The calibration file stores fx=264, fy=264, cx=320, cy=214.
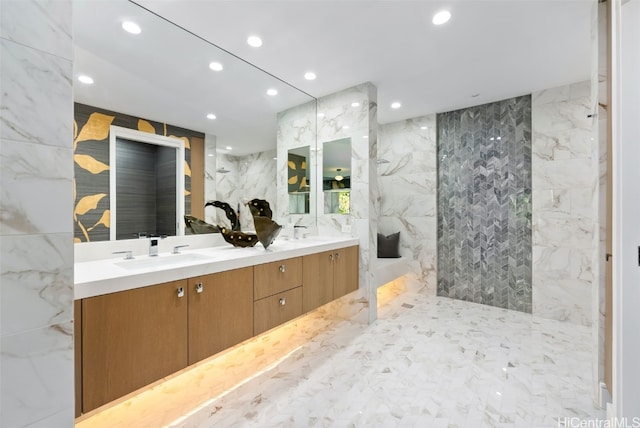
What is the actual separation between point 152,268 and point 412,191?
3.57 m

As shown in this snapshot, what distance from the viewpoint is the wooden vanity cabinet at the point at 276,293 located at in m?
1.85

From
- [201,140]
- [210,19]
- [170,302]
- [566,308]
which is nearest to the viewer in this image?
[170,302]

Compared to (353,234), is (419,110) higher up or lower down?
higher up

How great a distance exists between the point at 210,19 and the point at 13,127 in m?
1.51

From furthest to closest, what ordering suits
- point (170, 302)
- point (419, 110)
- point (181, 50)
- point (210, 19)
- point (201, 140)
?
1. point (419, 110)
2. point (201, 140)
3. point (181, 50)
4. point (210, 19)
5. point (170, 302)

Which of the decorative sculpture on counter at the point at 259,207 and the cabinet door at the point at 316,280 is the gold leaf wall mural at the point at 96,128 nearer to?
the decorative sculpture on counter at the point at 259,207

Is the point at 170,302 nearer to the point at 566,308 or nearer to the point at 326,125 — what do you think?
the point at 326,125

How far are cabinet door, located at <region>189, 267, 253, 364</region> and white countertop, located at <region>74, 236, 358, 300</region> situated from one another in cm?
6

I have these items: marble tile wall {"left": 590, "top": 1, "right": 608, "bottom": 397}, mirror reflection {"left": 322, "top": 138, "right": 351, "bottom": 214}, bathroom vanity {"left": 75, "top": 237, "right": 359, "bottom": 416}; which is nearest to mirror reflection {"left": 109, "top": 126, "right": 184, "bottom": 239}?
bathroom vanity {"left": 75, "top": 237, "right": 359, "bottom": 416}

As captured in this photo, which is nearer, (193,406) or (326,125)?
(193,406)

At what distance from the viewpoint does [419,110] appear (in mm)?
3742

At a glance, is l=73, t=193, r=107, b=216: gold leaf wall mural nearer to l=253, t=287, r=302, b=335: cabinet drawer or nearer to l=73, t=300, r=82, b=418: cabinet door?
l=73, t=300, r=82, b=418: cabinet door

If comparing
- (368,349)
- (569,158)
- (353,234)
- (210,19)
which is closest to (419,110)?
(569,158)

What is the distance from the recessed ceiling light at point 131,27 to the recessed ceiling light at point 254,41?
75 cm
